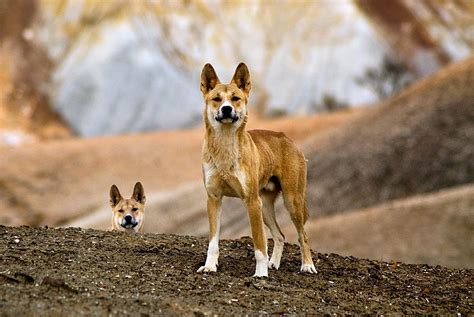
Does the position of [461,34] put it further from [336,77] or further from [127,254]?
[127,254]

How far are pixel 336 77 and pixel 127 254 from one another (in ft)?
178

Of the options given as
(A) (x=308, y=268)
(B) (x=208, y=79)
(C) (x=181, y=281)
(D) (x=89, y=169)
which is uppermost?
(D) (x=89, y=169)

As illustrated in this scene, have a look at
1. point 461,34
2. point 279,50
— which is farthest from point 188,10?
point 461,34

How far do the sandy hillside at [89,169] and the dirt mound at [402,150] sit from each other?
370 inches

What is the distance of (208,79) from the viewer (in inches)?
471

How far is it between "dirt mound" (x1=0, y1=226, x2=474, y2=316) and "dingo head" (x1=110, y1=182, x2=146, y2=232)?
6.35 feet

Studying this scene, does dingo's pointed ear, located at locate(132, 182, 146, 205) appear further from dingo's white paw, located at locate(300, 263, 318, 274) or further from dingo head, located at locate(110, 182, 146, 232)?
dingo's white paw, located at locate(300, 263, 318, 274)

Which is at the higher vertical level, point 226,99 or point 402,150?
point 402,150

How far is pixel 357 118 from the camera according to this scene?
150ft

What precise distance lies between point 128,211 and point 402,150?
79.9 ft

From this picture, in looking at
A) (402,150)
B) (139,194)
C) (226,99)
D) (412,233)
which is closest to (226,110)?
(226,99)

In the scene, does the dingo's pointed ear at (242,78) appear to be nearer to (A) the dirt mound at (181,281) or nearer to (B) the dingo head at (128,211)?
(A) the dirt mound at (181,281)

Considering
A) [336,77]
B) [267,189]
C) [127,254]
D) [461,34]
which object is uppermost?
[461,34]

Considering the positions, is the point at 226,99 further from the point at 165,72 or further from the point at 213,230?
the point at 165,72
